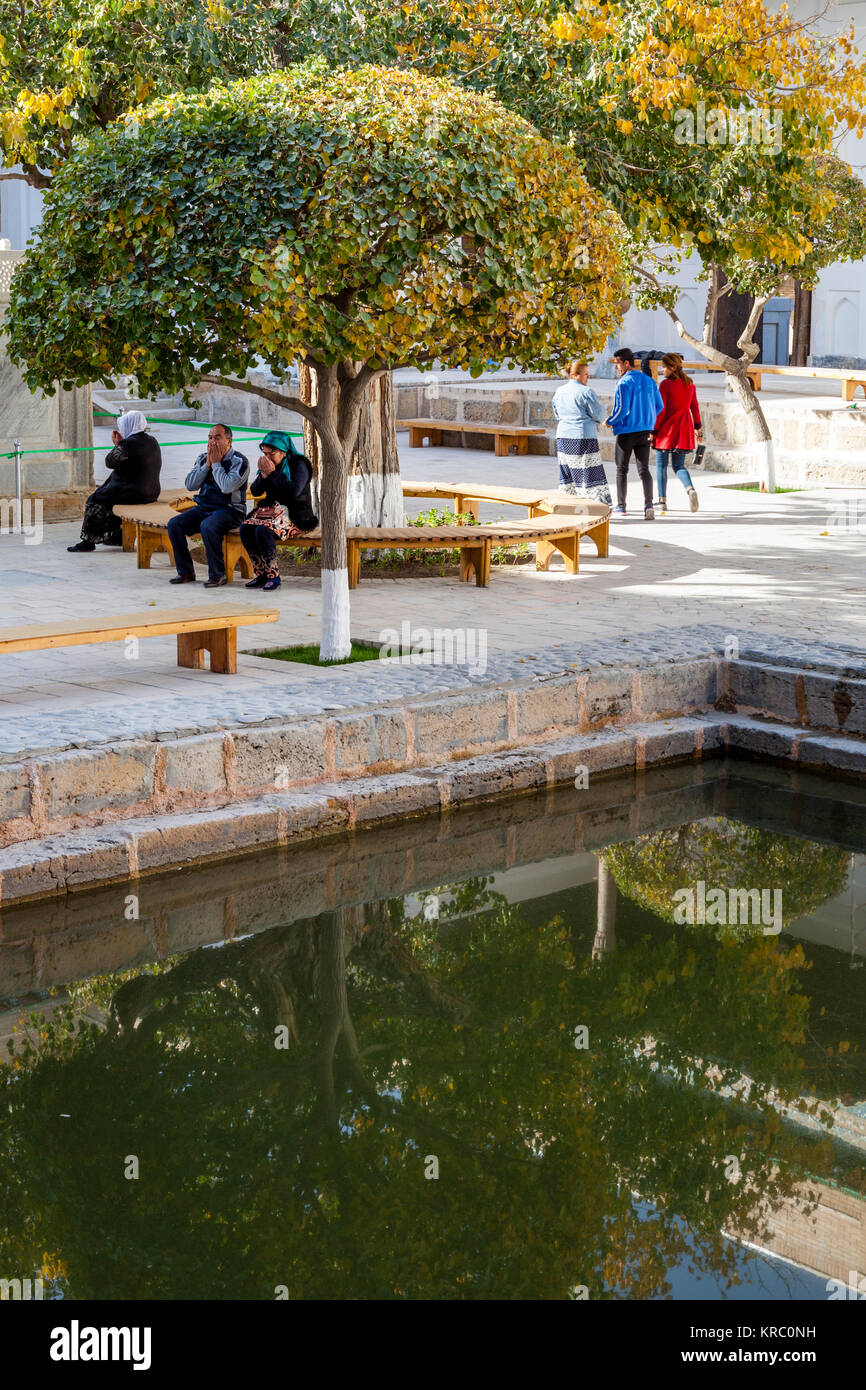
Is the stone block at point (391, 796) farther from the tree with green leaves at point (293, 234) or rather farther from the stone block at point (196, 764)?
the tree with green leaves at point (293, 234)

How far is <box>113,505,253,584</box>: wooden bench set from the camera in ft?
34.3

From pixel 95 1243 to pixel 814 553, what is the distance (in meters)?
9.22

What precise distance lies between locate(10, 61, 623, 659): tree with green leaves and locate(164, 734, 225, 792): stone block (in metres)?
1.95

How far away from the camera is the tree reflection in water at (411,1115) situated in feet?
13.4

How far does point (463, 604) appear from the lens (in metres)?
10.2

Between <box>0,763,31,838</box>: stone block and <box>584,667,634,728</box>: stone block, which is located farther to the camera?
<box>584,667,634,728</box>: stone block

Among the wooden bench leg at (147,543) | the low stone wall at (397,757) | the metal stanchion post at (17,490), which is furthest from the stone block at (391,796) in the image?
the metal stanchion post at (17,490)

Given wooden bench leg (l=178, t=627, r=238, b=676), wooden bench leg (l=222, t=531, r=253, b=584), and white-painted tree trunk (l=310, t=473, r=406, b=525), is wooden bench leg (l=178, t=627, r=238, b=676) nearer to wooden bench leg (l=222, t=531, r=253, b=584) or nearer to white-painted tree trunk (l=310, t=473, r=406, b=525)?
wooden bench leg (l=222, t=531, r=253, b=584)

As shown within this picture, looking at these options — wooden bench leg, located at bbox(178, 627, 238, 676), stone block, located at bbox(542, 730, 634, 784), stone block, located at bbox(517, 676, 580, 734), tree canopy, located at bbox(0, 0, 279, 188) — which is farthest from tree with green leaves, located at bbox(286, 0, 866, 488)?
wooden bench leg, located at bbox(178, 627, 238, 676)

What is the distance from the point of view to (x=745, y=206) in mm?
10492

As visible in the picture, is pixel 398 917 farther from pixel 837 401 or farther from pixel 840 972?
pixel 837 401

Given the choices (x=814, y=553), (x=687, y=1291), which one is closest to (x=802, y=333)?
(x=814, y=553)

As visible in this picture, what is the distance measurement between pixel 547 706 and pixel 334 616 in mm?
1255
